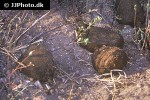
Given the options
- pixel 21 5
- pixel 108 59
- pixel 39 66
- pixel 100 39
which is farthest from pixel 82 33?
pixel 21 5

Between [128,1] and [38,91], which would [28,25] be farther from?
[128,1]

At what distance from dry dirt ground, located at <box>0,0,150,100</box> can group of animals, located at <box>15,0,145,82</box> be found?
0.21 feet

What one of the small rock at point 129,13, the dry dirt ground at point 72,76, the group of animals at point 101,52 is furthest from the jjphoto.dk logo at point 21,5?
the small rock at point 129,13

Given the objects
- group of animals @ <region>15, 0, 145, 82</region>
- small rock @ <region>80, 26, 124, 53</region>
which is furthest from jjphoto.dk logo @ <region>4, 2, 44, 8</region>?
small rock @ <region>80, 26, 124, 53</region>

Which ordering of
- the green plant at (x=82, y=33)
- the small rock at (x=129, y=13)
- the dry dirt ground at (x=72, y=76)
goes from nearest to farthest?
the dry dirt ground at (x=72, y=76) → the green plant at (x=82, y=33) → the small rock at (x=129, y=13)

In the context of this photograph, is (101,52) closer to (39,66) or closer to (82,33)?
(82,33)

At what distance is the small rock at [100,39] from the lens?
8.96 ft

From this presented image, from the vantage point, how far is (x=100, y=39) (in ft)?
9.01

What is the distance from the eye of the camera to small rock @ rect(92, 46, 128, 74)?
8.35 feet

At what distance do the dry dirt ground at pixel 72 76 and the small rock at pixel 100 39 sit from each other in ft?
0.24

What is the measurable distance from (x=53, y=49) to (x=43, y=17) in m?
0.39

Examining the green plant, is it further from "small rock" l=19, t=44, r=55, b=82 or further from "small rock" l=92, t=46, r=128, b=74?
"small rock" l=19, t=44, r=55, b=82

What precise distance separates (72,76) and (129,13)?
86cm

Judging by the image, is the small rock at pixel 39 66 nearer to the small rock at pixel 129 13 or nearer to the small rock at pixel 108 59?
the small rock at pixel 108 59
